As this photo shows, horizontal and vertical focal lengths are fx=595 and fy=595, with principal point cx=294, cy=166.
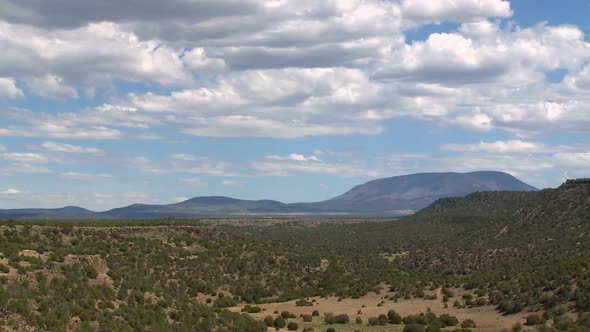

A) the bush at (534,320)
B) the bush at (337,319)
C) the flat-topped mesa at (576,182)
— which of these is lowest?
the bush at (337,319)

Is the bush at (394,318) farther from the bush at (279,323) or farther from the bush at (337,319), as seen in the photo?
the bush at (279,323)

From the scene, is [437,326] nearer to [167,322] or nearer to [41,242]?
[167,322]

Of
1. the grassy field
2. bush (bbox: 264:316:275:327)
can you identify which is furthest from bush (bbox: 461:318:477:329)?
bush (bbox: 264:316:275:327)

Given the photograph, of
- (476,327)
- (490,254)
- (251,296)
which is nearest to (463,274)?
(490,254)

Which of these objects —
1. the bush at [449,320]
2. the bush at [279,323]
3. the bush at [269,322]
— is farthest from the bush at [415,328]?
the bush at [269,322]

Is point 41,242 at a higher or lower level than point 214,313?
higher

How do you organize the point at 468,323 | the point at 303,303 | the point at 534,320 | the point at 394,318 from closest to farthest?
the point at 534,320, the point at 468,323, the point at 394,318, the point at 303,303

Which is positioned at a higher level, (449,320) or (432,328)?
(432,328)

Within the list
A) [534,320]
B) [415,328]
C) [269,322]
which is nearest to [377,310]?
[269,322]

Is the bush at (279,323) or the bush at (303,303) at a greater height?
the bush at (279,323)

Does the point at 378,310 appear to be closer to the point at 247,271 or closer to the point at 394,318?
the point at 394,318

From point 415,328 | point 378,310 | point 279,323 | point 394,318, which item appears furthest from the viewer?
point 378,310

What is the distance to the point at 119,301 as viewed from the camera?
42125 millimetres

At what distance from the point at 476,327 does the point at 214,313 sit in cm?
2055
